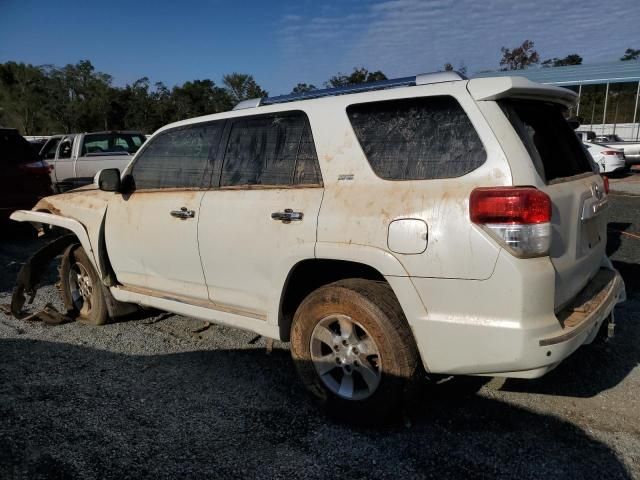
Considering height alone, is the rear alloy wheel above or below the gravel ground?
above

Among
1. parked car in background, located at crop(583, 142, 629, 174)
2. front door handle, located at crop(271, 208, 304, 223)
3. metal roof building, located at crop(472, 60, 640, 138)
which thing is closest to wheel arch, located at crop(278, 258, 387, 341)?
front door handle, located at crop(271, 208, 304, 223)

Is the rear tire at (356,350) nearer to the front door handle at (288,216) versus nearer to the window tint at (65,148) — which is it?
the front door handle at (288,216)

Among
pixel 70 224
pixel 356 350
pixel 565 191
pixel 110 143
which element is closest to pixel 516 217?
pixel 565 191

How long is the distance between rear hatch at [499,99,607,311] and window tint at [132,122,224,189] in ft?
6.81

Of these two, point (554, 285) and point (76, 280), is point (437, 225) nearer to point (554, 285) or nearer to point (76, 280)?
point (554, 285)

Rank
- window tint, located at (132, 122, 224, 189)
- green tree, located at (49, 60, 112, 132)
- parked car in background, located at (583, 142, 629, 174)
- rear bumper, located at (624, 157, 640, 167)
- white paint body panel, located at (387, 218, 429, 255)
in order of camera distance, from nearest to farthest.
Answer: white paint body panel, located at (387, 218, 429, 255)
window tint, located at (132, 122, 224, 189)
parked car in background, located at (583, 142, 629, 174)
rear bumper, located at (624, 157, 640, 167)
green tree, located at (49, 60, 112, 132)

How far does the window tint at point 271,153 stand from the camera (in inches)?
127

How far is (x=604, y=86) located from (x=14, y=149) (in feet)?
91.0

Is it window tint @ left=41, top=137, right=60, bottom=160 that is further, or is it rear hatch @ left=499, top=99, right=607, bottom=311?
window tint @ left=41, top=137, right=60, bottom=160

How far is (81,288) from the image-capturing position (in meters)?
5.07

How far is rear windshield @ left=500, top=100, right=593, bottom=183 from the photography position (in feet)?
9.00

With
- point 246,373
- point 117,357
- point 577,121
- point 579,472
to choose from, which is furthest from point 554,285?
point 117,357

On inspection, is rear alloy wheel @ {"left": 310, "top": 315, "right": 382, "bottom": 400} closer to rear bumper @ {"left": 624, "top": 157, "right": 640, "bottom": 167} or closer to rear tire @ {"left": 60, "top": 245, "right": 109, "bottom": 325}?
rear tire @ {"left": 60, "top": 245, "right": 109, "bottom": 325}

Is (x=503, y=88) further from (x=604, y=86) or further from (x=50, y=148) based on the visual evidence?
(x=604, y=86)
